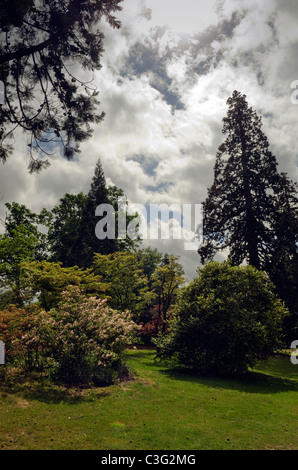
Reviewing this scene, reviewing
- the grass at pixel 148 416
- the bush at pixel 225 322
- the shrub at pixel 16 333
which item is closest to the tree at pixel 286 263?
the bush at pixel 225 322

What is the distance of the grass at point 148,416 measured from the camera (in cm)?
574

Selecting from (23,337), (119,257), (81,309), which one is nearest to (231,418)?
(81,309)

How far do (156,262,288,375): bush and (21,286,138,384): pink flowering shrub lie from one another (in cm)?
396

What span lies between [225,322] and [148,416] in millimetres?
7006

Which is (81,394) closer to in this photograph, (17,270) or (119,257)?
(119,257)

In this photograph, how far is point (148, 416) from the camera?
737 centimetres

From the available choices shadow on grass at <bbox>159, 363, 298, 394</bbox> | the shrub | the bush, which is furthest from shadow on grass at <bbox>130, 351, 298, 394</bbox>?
the shrub

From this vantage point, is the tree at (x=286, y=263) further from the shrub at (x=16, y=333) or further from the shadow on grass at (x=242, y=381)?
the shrub at (x=16, y=333)

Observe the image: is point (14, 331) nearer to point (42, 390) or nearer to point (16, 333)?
point (16, 333)

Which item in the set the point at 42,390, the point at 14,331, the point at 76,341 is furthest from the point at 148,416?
the point at 14,331

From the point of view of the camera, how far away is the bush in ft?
43.6

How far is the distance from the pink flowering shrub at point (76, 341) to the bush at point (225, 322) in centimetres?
396

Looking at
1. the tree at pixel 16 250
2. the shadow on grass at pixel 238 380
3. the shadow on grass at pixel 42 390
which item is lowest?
the shadow on grass at pixel 238 380

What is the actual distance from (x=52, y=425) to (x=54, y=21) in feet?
32.8
